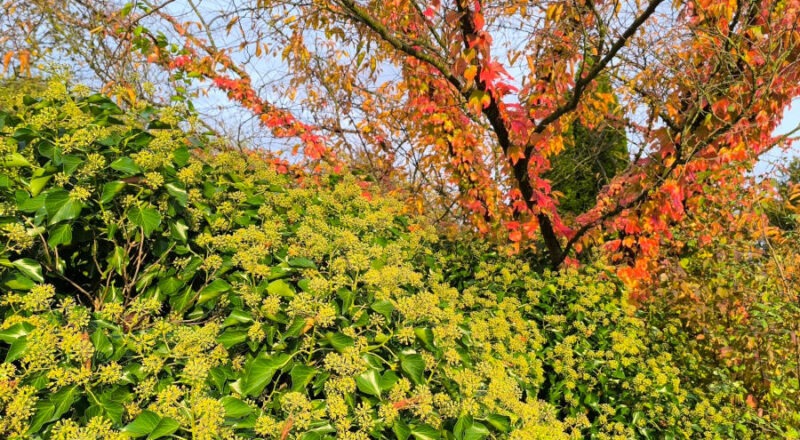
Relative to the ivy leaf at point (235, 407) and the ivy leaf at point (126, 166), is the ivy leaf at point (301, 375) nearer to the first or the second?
the ivy leaf at point (235, 407)

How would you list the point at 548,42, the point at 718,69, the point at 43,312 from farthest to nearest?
the point at 548,42 → the point at 718,69 → the point at 43,312

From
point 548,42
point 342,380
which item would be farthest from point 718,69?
point 342,380

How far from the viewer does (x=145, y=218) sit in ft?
5.08

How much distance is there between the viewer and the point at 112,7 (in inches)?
196

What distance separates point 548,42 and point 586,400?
2.70m

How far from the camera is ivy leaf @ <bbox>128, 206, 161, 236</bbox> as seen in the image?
5.05ft

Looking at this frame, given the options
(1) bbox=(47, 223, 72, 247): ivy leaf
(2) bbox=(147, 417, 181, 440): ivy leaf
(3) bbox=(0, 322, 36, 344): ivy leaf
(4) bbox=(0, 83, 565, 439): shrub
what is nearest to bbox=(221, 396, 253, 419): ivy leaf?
(4) bbox=(0, 83, 565, 439): shrub

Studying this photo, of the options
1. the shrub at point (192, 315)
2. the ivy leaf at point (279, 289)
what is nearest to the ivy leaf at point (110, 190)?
the shrub at point (192, 315)

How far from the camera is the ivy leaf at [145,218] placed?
1.54m

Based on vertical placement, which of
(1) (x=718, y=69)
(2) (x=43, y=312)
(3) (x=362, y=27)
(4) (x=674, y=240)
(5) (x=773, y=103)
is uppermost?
(1) (x=718, y=69)

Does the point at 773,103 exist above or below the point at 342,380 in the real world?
above

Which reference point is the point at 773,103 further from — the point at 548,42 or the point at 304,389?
the point at 304,389

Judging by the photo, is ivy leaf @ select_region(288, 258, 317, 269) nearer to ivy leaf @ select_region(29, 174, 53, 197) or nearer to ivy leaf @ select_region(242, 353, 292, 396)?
ivy leaf @ select_region(242, 353, 292, 396)

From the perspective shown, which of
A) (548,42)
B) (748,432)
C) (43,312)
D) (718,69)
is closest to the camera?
→ (43,312)
